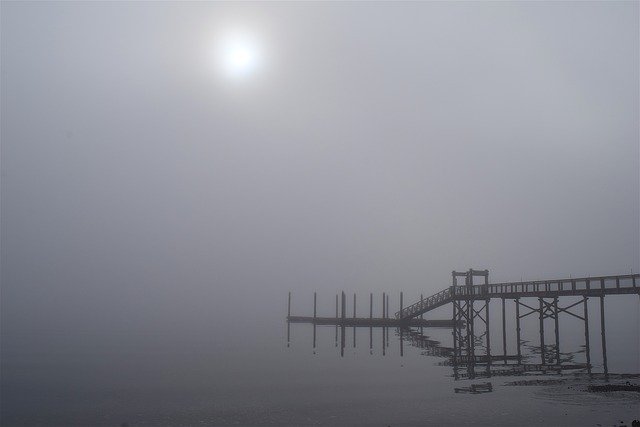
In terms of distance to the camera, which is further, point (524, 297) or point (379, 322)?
point (379, 322)

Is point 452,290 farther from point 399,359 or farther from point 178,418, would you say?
point 178,418

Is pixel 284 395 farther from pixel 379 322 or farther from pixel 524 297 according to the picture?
pixel 379 322

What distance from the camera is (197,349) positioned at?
6956 centimetres

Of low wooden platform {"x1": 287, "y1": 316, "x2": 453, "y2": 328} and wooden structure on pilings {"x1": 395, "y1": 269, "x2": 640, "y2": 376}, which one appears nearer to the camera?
wooden structure on pilings {"x1": 395, "y1": 269, "x2": 640, "y2": 376}

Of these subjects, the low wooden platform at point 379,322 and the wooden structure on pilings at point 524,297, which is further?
the low wooden platform at point 379,322

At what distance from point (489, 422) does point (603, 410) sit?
588cm

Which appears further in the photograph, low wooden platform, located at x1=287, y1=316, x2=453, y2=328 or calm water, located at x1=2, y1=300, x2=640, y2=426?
low wooden platform, located at x1=287, y1=316, x2=453, y2=328

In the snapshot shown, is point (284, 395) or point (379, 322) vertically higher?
point (379, 322)

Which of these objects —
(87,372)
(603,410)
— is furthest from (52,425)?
(603,410)

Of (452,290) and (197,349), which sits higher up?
(452,290)

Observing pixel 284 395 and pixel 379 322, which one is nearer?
pixel 284 395

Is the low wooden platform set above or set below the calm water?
above

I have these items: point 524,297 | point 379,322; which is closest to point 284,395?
point 524,297

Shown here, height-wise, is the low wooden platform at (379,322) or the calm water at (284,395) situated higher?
the low wooden platform at (379,322)
